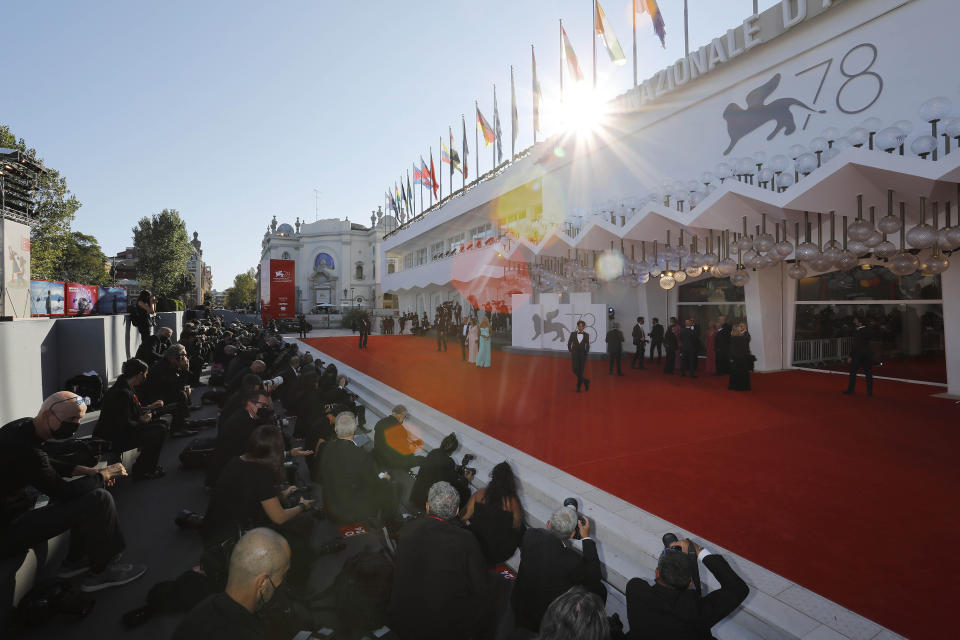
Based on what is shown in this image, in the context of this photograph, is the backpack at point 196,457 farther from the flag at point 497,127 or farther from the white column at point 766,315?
the flag at point 497,127

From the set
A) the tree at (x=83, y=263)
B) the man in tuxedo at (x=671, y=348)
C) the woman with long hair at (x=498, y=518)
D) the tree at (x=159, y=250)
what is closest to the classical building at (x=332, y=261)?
the tree at (x=159, y=250)

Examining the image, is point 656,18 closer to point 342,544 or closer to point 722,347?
point 722,347

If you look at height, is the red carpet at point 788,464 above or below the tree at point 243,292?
below

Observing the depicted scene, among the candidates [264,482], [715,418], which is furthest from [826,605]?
[715,418]

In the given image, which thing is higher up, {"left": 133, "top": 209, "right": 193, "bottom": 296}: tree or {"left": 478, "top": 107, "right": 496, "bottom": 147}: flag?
{"left": 478, "top": 107, "right": 496, "bottom": 147}: flag

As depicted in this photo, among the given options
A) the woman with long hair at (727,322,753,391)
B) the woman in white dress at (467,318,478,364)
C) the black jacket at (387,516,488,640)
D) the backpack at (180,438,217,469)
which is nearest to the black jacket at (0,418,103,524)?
the backpack at (180,438,217,469)

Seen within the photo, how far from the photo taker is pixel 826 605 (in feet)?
9.43

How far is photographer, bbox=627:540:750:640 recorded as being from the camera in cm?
216

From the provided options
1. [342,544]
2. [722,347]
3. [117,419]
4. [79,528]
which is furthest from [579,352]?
[79,528]

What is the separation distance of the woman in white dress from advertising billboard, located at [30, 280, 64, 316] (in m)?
14.0

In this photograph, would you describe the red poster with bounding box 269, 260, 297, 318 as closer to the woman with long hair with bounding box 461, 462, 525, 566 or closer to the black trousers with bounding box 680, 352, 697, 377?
the black trousers with bounding box 680, 352, 697, 377

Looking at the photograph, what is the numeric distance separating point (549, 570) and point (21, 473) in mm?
3810

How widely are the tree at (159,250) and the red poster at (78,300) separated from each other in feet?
90.8

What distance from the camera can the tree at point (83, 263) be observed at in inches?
1250
